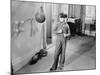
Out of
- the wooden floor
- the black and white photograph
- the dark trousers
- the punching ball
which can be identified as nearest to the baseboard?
the black and white photograph

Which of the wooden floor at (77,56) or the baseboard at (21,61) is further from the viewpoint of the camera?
the wooden floor at (77,56)

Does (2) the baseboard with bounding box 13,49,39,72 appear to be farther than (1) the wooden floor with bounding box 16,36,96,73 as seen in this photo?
No

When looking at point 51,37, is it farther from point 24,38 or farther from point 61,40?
point 24,38

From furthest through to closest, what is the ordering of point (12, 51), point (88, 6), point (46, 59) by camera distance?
point (88, 6) < point (46, 59) < point (12, 51)

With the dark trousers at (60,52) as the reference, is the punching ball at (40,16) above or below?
above

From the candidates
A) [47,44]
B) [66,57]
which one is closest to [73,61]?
[66,57]

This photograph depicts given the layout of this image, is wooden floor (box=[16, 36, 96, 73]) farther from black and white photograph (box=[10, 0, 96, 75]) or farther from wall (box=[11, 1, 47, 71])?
wall (box=[11, 1, 47, 71])

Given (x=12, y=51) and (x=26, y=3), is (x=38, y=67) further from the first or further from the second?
(x=26, y=3)

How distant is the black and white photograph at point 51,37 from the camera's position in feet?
6.03

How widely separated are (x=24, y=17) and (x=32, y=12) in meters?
0.12

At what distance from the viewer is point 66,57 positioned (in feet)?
6.61

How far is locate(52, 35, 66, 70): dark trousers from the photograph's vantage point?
1975 mm

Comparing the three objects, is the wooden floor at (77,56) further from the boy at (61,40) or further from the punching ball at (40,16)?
the punching ball at (40,16)

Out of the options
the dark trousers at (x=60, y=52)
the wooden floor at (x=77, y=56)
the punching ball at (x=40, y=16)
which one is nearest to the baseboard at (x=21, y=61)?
the wooden floor at (x=77, y=56)
